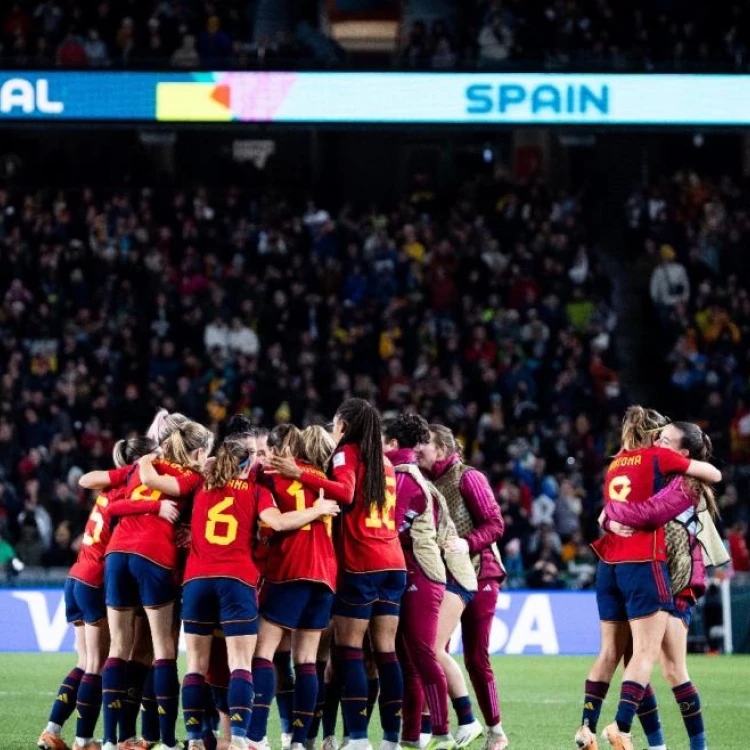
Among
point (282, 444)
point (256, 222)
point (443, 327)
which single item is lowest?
point (282, 444)

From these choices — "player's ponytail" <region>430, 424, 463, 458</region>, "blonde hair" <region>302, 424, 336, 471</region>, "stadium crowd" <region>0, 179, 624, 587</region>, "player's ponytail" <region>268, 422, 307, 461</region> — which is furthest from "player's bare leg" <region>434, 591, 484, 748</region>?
"stadium crowd" <region>0, 179, 624, 587</region>

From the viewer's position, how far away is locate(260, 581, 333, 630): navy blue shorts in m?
9.30

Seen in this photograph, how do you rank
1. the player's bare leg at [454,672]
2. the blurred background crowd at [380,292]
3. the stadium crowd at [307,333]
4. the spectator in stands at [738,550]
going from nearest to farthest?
the player's bare leg at [454,672], the spectator in stands at [738,550], the stadium crowd at [307,333], the blurred background crowd at [380,292]

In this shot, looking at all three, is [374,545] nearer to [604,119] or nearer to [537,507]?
[537,507]

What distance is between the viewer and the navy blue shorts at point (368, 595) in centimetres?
957

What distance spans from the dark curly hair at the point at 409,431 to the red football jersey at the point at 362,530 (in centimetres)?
44

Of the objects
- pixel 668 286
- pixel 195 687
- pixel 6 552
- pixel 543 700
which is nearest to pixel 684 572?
pixel 195 687

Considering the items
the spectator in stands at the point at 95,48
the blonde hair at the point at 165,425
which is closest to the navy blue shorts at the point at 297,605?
the blonde hair at the point at 165,425

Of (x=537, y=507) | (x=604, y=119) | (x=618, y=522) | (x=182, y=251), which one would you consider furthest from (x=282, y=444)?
(x=182, y=251)

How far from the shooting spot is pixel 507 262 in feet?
86.5

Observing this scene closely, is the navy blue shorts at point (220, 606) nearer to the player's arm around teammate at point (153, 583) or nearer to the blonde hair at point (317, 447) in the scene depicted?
the player's arm around teammate at point (153, 583)

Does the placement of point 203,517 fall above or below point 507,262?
below

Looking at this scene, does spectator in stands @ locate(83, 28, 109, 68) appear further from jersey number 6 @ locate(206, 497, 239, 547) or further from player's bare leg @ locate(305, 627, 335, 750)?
jersey number 6 @ locate(206, 497, 239, 547)

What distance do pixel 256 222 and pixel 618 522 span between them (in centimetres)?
1821
